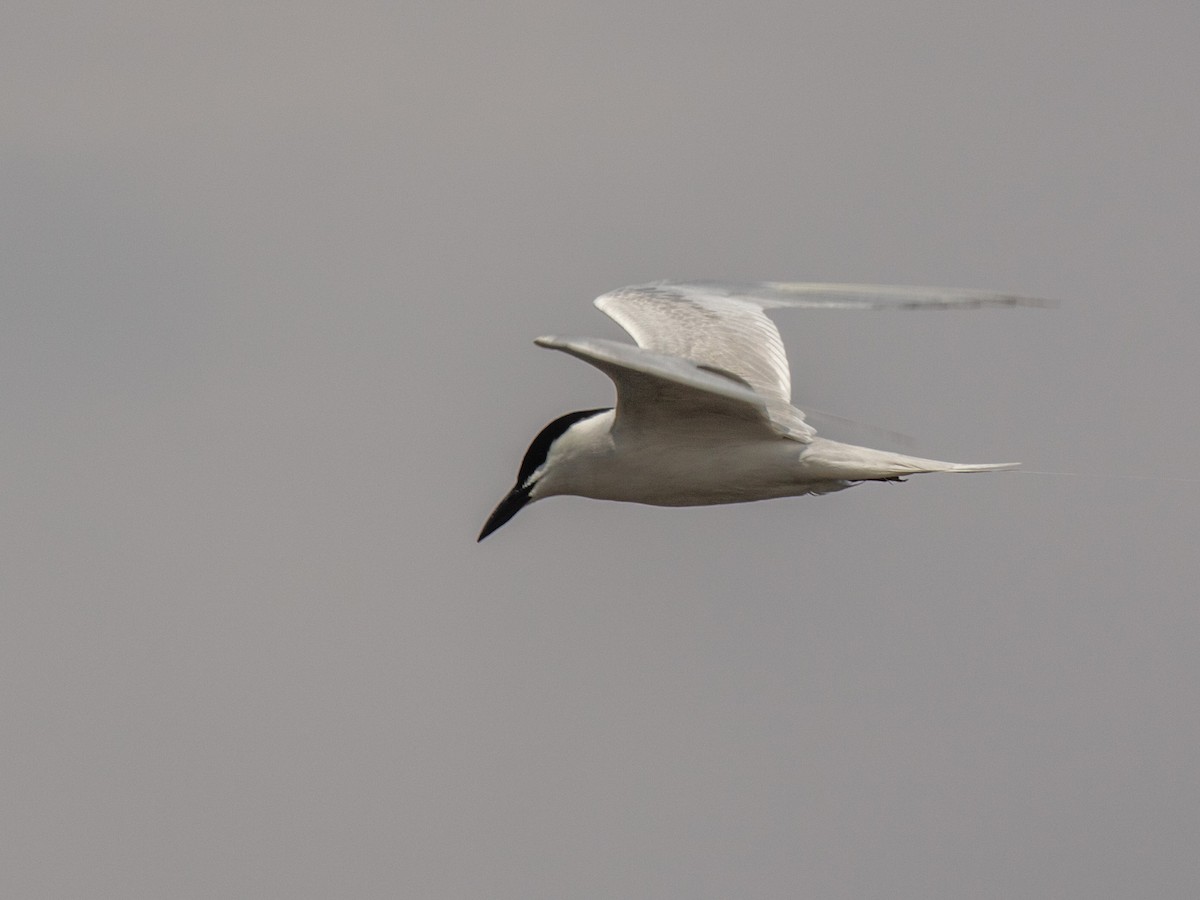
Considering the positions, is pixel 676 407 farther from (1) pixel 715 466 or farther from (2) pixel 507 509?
(2) pixel 507 509

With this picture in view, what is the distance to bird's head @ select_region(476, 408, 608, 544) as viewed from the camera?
13.0 metres

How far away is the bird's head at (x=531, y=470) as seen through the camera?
1298 centimetres

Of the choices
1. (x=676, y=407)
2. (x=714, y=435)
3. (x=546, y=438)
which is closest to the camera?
(x=676, y=407)

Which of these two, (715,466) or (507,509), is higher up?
(715,466)

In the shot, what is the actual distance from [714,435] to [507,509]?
2387 mm

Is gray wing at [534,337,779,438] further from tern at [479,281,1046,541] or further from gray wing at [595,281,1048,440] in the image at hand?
gray wing at [595,281,1048,440]

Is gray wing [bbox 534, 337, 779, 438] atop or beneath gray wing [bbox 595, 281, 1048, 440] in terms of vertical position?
beneath

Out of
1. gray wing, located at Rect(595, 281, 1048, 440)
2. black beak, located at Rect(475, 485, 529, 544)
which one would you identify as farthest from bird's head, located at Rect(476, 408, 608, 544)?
gray wing, located at Rect(595, 281, 1048, 440)

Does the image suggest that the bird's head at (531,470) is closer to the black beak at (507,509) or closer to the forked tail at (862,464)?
the black beak at (507,509)

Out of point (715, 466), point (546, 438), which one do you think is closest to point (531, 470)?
point (546, 438)

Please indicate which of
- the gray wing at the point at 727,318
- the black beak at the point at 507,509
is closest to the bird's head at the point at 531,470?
the black beak at the point at 507,509

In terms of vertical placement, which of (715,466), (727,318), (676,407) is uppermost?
(727,318)

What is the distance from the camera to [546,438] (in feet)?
42.9

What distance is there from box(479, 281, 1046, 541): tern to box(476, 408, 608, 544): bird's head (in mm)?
11
